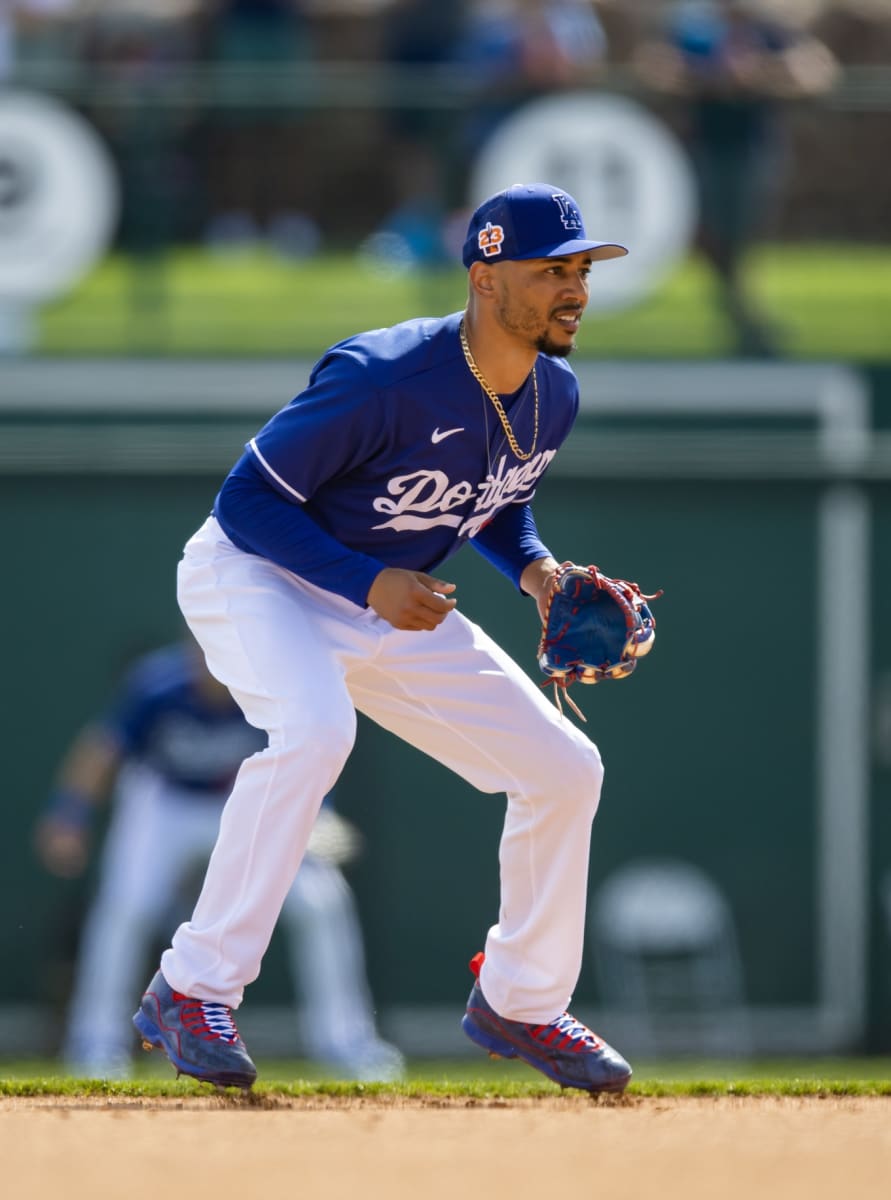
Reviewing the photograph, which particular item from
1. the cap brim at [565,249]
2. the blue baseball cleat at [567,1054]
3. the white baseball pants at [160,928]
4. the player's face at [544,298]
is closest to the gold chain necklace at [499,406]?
the player's face at [544,298]

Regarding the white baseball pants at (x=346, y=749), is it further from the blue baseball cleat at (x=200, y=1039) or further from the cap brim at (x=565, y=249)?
the cap brim at (x=565, y=249)

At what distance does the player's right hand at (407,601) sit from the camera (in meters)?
4.42

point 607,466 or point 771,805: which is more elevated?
point 607,466

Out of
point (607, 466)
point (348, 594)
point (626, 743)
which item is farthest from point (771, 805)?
point (348, 594)

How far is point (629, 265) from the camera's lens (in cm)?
1014

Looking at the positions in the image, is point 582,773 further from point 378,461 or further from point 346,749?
point 378,461

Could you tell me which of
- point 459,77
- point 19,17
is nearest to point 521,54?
point 459,77

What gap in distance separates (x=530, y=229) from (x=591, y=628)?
916mm

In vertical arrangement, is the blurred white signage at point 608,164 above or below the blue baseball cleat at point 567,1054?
above

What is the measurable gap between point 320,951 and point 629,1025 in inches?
71.1

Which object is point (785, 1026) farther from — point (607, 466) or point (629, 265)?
point (629, 265)

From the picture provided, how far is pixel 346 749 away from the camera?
4.55 m

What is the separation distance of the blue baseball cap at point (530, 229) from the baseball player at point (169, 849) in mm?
4783

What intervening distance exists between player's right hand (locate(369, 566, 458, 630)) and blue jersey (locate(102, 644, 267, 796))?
4.79 meters
